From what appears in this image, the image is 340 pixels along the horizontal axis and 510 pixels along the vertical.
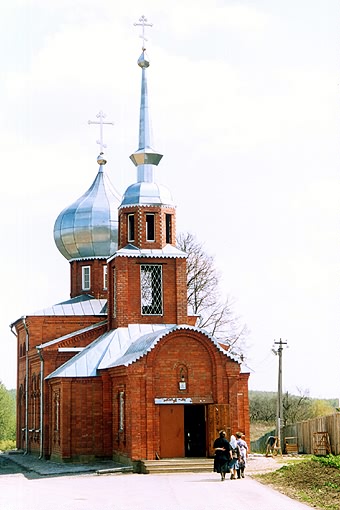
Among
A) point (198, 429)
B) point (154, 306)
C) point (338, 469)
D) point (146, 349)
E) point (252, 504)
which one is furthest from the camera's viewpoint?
point (154, 306)

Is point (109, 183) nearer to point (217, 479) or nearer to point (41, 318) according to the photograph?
point (41, 318)

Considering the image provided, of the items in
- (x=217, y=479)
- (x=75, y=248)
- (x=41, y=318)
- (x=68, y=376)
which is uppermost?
(x=75, y=248)

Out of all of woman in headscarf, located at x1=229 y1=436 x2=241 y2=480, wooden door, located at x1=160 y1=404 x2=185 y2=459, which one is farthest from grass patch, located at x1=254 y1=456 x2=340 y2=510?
wooden door, located at x1=160 y1=404 x2=185 y2=459

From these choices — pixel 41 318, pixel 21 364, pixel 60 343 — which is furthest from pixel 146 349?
pixel 21 364

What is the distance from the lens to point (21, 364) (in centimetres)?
3906

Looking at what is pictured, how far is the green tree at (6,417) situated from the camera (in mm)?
58625

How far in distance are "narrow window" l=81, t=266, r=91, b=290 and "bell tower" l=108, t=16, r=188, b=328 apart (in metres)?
5.78

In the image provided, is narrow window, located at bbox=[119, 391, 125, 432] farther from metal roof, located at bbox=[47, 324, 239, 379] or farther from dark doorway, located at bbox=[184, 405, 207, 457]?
dark doorway, located at bbox=[184, 405, 207, 457]

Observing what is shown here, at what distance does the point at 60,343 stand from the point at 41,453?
4.23 meters

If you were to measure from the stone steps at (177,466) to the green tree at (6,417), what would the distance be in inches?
1395

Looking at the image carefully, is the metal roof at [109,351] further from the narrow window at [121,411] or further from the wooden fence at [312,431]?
the wooden fence at [312,431]

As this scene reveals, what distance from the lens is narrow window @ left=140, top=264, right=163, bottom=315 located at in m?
30.8

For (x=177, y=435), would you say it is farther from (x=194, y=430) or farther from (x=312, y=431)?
(x=312, y=431)

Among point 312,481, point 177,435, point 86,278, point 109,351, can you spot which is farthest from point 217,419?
point 86,278
